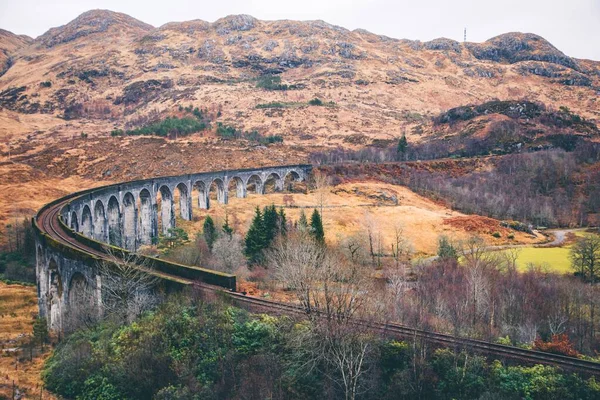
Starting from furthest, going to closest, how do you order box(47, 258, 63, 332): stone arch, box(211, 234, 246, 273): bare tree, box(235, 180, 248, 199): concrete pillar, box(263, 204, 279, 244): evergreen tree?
A: box(235, 180, 248, 199): concrete pillar
box(263, 204, 279, 244): evergreen tree
box(211, 234, 246, 273): bare tree
box(47, 258, 63, 332): stone arch

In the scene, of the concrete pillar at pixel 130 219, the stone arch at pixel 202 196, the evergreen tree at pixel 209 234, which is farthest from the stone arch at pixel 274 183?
the evergreen tree at pixel 209 234

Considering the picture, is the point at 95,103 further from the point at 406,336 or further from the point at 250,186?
the point at 406,336

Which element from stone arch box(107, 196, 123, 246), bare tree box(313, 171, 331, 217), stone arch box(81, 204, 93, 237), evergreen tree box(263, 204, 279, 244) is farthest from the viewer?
bare tree box(313, 171, 331, 217)

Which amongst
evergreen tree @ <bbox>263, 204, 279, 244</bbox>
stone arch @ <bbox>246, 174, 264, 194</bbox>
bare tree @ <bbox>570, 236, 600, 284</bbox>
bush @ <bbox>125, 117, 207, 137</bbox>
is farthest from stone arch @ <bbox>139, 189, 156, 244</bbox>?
bush @ <bbox>125, 117, 207, 137</bbox>

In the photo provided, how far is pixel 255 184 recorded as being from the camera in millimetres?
89438

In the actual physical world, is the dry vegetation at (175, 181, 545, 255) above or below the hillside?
below

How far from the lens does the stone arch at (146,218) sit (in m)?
59.9

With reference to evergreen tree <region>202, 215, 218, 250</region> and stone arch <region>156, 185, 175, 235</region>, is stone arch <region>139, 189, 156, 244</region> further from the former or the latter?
evergreen tree <region>202, 215, 218, 250</region>

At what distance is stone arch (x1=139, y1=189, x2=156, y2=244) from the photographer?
59.9 metres

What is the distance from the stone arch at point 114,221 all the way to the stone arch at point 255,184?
32.6 m

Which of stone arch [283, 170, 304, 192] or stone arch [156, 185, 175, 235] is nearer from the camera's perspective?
stone arch [156, 185, 175, 235]

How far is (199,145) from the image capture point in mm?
104562

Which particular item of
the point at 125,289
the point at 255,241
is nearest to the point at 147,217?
the point at 255,241

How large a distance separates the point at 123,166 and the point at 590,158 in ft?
311
